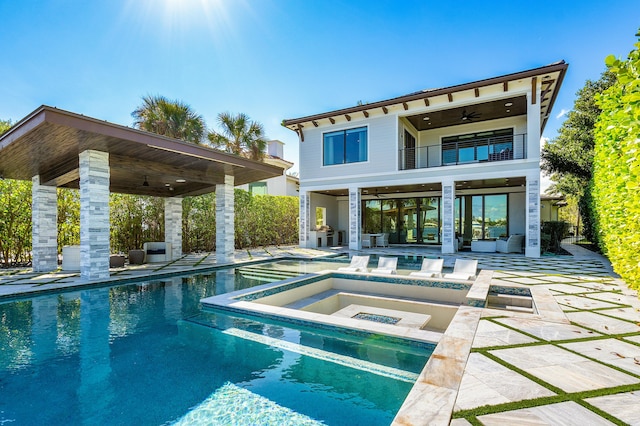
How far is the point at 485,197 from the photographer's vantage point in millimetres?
15852

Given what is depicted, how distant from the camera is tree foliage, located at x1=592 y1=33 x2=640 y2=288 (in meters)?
2.78

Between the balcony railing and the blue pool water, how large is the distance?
38.3ft

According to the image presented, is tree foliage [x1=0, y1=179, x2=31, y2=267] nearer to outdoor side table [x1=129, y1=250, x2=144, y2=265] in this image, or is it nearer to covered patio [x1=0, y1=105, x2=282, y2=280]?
covered patio [x1=0, y1=105, x2=282, y2=280]

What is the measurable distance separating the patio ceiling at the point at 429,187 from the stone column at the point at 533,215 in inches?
54.2

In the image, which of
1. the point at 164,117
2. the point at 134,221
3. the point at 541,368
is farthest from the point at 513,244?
the point at 164,117

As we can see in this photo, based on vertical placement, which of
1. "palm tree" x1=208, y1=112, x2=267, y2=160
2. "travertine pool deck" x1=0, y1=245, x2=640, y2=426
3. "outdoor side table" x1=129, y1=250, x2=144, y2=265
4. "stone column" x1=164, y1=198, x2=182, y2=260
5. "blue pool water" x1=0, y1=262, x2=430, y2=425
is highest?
"palm tree" x1=208, y1=112, x2=267, y2=160

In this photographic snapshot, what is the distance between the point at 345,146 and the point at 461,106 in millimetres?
5499

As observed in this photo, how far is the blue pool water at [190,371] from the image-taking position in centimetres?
276

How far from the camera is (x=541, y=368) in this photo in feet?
9.20

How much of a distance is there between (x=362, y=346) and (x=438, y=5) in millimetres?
11318

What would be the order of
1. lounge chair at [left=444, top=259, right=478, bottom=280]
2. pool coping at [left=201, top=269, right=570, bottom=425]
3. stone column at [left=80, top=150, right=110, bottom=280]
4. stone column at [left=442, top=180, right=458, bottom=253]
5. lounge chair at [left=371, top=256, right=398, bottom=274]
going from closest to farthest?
pool coping at [left=201, top=269, right=570, bottom=425] < lounge chair at [left=444, top=259, right=478, bottom=280] < stone column at [left=80, top=150, right=110, bottom=280] < lounge chair at [left=371, top=256, right=398, bottom=274] < stone column at [left=442, top=180, right=458, bottom=253]

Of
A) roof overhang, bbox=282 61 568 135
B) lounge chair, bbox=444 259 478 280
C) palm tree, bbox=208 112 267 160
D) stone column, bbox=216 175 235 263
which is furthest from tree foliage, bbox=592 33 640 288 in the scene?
palm tree, bbox=208 112 267 160

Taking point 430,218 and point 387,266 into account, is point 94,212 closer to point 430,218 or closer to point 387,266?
point 387,266

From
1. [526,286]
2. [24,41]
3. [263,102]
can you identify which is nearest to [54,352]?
[526,286]
